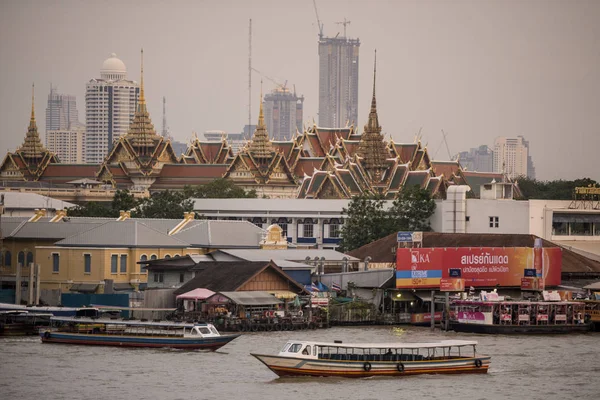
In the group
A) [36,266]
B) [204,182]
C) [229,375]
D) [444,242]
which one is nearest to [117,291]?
[36,266]

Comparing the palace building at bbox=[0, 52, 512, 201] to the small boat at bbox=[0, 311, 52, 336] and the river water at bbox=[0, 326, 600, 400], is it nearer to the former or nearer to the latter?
the small boat at bbox=[0, 311, 52, 336]

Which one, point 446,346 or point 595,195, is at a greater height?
point 595,195

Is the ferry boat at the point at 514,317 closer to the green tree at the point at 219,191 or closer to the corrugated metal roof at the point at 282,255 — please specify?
the corrugated metal roof at the point at 282,255

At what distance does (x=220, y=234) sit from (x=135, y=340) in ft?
81.2

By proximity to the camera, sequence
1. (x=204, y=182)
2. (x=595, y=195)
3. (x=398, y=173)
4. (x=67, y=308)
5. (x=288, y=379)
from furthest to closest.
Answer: (x=204, y=182), (x=398, y=173), (x=595, y=195), (x=67, y=308), (x=288, y=379)

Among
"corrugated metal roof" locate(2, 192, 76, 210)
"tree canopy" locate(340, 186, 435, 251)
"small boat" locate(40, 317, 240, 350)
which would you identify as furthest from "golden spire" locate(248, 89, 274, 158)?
"small boat" locate(40, 317, 240, 350)

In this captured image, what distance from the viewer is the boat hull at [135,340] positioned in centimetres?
5956

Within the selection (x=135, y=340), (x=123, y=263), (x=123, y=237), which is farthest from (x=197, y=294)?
(x=123, y=237)

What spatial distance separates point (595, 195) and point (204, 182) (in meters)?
72.3

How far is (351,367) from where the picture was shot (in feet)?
173

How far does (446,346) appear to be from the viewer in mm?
54219

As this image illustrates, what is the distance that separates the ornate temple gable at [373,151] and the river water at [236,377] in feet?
260

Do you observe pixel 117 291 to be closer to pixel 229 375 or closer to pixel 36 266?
pixel 36 266

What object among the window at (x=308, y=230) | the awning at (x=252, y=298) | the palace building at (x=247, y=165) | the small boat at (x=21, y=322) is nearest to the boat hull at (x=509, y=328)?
the awning at (x=252, y=298)
